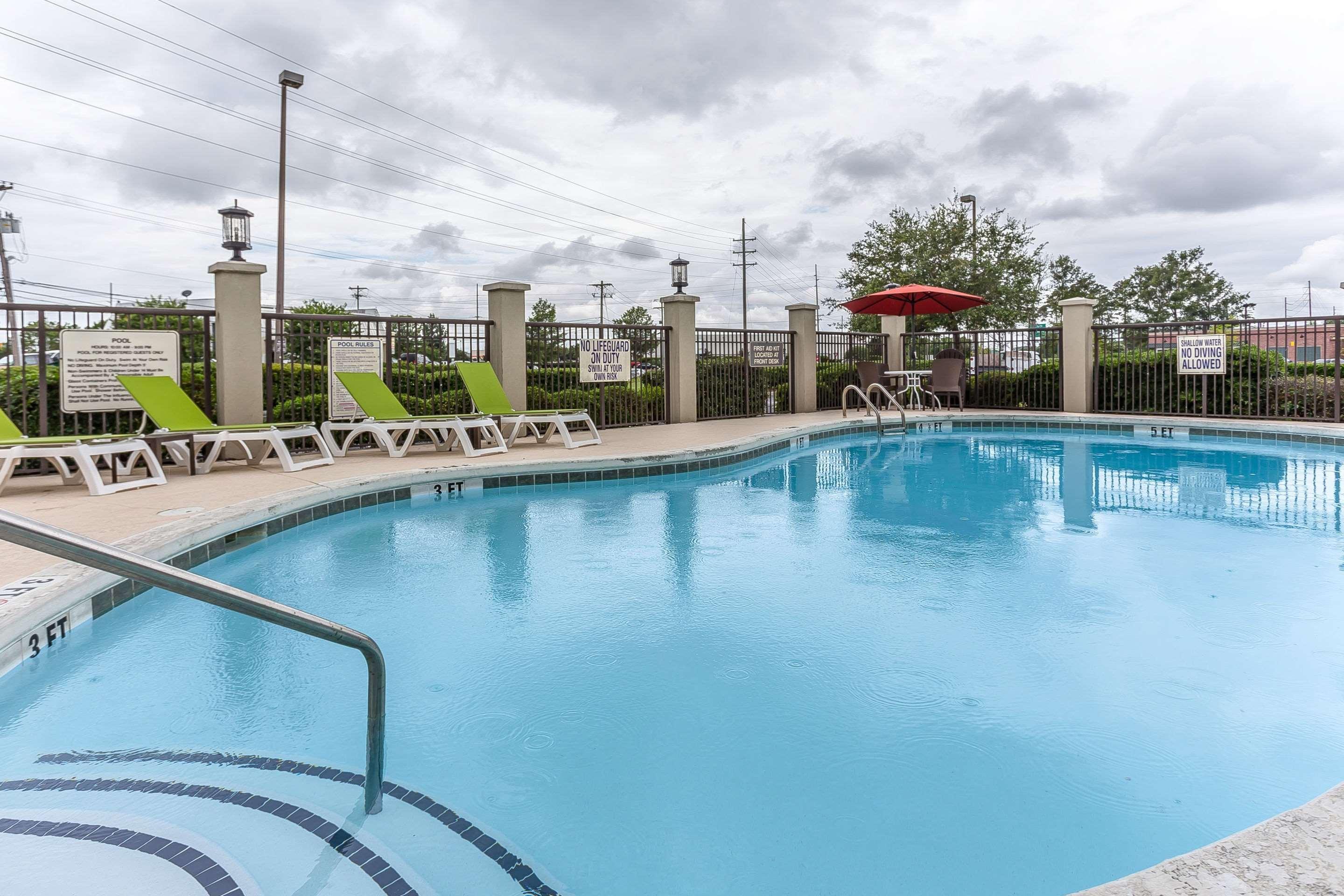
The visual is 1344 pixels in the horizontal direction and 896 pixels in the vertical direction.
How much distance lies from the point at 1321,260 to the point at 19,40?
4265cm

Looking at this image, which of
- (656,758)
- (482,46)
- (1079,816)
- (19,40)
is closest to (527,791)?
(656,758)

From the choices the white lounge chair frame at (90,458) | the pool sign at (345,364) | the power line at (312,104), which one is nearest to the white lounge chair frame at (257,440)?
the white lounge chair frame at (90,458)

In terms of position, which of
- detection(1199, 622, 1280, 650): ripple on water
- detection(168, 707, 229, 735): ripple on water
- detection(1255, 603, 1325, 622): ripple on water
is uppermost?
detection(1255, 603, 1325, 622): ripple on water

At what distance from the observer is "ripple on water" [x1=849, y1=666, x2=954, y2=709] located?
2521 millimetres

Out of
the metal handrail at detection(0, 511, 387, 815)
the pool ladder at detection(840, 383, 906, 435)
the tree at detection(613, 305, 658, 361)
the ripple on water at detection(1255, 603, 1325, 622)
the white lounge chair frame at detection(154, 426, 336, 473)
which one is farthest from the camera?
the pool ladder at detection(840, 383, 906, 435)

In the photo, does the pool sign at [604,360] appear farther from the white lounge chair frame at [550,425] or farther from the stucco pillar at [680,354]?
the white lounge chair frame at [550,425]

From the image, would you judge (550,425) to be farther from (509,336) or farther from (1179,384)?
(1179,384)

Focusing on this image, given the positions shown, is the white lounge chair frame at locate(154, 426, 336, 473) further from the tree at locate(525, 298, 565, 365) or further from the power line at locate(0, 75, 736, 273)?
the power line at locate(0, 75, 736, 273)

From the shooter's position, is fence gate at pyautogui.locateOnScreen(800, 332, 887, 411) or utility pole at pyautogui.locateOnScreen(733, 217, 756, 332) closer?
fence gate at pyautogui.locateOnScreen(800, 332, 887, 411)

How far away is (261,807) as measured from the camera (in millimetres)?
1798

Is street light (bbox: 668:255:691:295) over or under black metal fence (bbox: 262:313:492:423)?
over

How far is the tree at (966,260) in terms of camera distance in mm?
24547

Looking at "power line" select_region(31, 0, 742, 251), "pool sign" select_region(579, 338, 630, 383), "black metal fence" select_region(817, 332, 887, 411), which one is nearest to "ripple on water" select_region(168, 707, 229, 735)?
"pool sign" select_region(579, 338, 630, 383)

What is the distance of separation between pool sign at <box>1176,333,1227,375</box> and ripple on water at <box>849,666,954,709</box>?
12926mm
